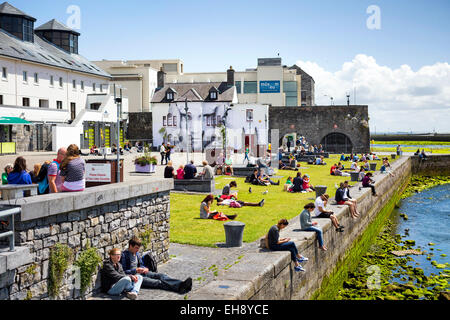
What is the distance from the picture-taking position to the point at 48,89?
46.4 metres

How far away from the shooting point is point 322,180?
2841 centimetres

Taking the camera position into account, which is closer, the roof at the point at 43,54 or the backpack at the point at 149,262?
the backpack at the point at 149,262

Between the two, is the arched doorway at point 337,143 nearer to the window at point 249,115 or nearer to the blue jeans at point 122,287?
the window at point 249,115

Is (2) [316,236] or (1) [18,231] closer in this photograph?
(1) [18,231]

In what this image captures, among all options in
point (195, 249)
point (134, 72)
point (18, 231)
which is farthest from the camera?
point (134, 72)

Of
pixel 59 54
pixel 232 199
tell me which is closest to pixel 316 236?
pixel 232 199

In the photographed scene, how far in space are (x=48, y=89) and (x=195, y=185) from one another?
30866 millimetres

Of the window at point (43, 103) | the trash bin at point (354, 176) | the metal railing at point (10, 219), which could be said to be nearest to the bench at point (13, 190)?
the metal railing at point (10, 219)

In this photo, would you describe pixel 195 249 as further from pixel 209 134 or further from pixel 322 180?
pixel 209 134

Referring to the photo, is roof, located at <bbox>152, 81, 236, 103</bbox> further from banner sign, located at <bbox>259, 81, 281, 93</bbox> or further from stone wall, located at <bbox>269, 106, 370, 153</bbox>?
banner sign, located at <bbox>259, 81, 281, 93</bbox>

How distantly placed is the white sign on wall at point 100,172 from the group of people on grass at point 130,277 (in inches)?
84.3

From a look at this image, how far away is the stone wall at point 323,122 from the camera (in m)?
57.2

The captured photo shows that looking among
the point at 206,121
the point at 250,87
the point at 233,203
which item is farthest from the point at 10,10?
the point at 250,87

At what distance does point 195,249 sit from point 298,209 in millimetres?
6974
